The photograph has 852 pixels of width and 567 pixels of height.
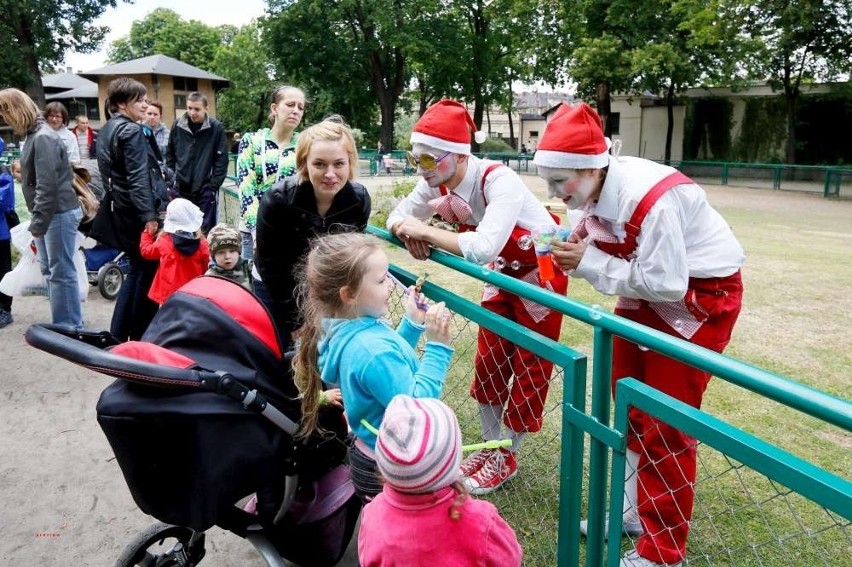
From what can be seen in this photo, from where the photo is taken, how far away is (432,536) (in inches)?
58.2

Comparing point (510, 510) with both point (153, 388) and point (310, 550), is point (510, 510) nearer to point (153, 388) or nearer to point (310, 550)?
point (310, 550)

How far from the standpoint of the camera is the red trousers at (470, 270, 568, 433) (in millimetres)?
2828

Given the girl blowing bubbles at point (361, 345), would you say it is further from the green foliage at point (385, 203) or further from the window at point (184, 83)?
the window at point (184, 83)

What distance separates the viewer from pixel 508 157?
103ft

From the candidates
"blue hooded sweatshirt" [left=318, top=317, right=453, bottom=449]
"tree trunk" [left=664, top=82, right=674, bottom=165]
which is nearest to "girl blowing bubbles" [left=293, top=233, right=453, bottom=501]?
"blue hooded sweatshirt" [left=318, top=317, right=453, bottom=449]

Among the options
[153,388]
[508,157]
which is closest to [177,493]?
[153,388]

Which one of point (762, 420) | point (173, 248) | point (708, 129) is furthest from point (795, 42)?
point (173, 248)

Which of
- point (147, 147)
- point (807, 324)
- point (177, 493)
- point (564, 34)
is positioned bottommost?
point (807, 324)

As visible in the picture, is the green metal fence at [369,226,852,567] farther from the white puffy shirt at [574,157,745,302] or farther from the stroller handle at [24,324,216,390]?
the stroller handle at [24,324,216,390]

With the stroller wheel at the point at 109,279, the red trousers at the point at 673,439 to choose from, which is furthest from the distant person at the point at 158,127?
the red trousers at the point at 673,439

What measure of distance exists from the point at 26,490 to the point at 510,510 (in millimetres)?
2317

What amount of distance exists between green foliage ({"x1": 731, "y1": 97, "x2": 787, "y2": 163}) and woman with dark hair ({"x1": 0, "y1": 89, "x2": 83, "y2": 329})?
30.8 metres

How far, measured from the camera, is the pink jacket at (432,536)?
1479 millimetres

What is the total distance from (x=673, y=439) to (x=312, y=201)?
172cm
